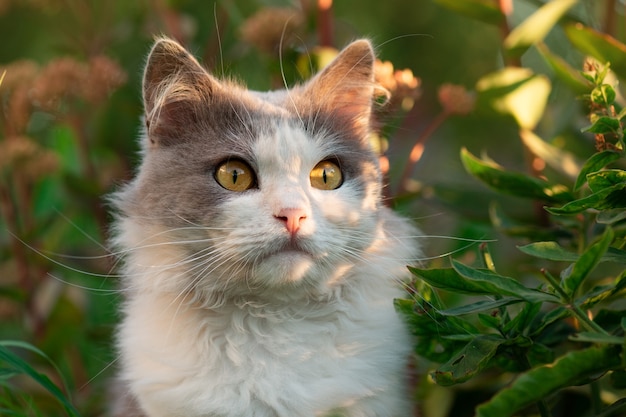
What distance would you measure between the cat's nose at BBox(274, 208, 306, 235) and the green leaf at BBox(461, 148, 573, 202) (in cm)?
44

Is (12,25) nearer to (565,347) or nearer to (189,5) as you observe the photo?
(189,5)

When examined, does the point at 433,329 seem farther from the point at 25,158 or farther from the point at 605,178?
the point at 25,158

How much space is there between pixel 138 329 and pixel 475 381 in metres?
0.83

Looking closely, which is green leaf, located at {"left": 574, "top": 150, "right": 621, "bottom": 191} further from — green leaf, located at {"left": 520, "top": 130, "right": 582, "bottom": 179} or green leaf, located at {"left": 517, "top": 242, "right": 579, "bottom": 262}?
green leaf, located at {"left": 520, "top": 130, "right": 582, "bottom": 179}

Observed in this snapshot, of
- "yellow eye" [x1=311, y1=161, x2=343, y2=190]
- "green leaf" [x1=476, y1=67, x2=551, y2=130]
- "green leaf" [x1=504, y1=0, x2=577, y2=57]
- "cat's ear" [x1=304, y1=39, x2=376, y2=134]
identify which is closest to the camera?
"yellow eye" [x1=311, y1=161, x2=343, y2=190]

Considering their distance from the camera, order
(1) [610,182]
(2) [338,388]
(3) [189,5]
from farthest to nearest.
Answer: (3) [189,5] → (2) [338,388] → (1) [610,182]

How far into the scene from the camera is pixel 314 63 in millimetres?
1973

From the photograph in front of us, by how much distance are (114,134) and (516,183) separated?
1599mm

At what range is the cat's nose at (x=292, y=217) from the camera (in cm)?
127

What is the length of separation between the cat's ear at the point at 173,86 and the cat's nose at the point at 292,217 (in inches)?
14.4

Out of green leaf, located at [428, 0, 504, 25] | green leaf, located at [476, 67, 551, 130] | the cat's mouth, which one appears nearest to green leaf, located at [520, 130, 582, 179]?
green leaf, located at [476, 67, 551, 130]

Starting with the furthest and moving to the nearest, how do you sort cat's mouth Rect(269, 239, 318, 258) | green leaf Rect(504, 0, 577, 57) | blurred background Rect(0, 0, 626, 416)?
blurred background Rect(0, 0, 626, 416)
green leaf Rect(504, 0, 577, 57)
cat's mouth Rect(269, 239, 318, 258)

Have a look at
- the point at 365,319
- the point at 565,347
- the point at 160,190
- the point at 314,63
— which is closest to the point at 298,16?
the point at 314,63

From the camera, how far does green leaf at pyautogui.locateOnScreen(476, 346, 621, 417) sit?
95cm
